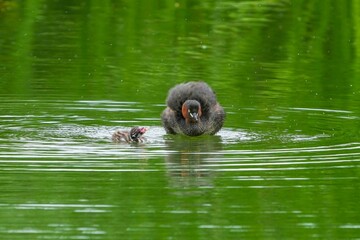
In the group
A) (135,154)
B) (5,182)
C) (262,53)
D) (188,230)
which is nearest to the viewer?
(188,230)

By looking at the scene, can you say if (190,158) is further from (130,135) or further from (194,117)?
(194,117)

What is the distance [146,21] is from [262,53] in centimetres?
415

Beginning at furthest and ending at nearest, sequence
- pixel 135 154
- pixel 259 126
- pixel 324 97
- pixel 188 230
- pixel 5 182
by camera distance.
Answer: pixel 324 97
pixel 259 126
pixel 135 154
pixel 5 182
pixel 188 230

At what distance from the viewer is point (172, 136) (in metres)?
15.4

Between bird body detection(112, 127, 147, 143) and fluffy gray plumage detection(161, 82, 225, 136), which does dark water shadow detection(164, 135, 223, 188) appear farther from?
bird body detection(112, 127, 147, 143)

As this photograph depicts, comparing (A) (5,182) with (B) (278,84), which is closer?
(A) (5,182)

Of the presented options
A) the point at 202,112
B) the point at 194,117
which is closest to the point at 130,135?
the point at 194,117

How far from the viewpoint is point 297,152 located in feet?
44.5

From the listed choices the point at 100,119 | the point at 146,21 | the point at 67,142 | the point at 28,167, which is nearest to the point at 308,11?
the point at 146,21

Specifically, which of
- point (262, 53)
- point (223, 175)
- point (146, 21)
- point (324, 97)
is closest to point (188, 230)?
point (223, 175)

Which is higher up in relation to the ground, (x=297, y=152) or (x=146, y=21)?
(x=297, y=152)

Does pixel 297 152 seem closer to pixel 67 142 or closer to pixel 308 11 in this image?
pixel 67 142

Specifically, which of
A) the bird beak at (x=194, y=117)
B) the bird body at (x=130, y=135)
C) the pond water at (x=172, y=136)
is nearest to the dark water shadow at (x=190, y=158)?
the pond water at (x=172, y=136)

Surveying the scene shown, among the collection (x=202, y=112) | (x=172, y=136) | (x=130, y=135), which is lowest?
(x=172, y=136)
